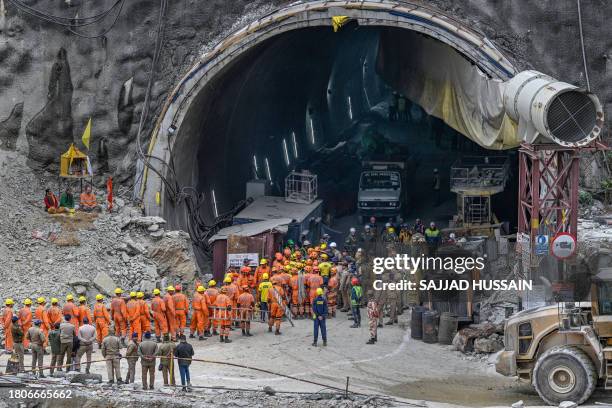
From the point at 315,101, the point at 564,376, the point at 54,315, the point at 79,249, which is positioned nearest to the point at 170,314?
the point at 54,315

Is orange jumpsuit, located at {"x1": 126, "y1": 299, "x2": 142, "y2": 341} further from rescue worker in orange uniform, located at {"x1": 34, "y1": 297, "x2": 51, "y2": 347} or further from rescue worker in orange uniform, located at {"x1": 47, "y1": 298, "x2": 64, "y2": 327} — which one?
rescue worker in orange uniform, located at {"x1": 34, "y1": 297, "x2": 51, "y2": 347}

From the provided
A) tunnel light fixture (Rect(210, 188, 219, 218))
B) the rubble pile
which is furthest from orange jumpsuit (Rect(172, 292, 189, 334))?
tunnel light fixture (Rect(210, 188, 219, 218))

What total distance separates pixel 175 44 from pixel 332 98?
59.5ft

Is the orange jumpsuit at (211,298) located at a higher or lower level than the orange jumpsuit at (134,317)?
higher

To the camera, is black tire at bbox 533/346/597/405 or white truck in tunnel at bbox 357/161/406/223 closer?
black tire at bbox 533/346/597/405

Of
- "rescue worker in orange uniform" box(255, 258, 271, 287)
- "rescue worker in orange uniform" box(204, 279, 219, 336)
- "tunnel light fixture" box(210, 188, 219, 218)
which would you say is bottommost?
"rescue worker in orange uniform" box(204, 279, 219, 336)

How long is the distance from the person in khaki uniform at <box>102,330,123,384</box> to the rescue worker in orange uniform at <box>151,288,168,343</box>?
3.73 m

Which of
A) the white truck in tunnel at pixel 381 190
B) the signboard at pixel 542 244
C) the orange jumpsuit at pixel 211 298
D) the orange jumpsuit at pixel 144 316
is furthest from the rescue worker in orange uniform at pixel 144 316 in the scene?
the white truck in tunnel at pixel 381 190

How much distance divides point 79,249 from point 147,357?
939cm

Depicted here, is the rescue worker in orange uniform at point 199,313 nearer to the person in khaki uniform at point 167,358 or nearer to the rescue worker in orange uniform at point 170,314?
the rescue worker in orange uniform at point 170,314

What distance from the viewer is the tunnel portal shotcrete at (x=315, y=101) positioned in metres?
36.2

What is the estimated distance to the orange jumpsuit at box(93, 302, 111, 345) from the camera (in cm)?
3050

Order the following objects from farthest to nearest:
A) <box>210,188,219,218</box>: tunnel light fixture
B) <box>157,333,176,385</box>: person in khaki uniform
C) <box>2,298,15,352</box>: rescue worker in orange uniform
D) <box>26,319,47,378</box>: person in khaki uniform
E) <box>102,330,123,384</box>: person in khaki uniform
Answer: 1. <box>210,188,219,218</box>: tunnel light fixture
2. <box>2,298,15,352</box>: rescue worker in orange uniform
3. <box>26,319,47,378</box>: person in khaki uniform
4. <box>102,330,123,384</box>: person in khaki uniform
5. <box>157,333,176,385</box>: person in khaki uniform

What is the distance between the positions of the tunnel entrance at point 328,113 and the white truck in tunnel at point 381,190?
3.00ft
